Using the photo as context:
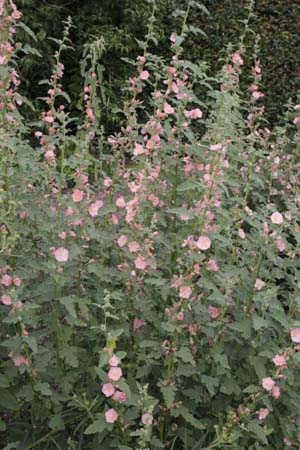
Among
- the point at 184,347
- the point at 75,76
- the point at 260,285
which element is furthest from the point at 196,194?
the point at 75,76

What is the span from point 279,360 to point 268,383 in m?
0.09

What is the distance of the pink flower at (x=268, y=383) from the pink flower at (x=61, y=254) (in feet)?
2.73

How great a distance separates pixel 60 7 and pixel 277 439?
502 centimetres

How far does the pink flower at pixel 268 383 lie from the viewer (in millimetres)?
2369

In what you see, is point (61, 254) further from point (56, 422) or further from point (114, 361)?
point (56, 422)

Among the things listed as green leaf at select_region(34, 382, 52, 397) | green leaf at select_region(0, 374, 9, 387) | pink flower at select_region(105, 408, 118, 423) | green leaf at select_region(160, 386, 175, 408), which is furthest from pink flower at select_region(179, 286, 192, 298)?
green leaf at select_region(0, 374, 9, 387)

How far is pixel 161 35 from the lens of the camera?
651 cm

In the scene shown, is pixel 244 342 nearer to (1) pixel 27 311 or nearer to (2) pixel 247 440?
(2) pixel 247 440

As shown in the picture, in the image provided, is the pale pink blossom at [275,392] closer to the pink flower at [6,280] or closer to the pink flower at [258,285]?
the pink flower at [258,285]

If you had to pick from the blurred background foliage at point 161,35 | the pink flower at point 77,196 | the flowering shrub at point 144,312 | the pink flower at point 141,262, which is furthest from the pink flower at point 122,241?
the blurred background foliage at point 161,35

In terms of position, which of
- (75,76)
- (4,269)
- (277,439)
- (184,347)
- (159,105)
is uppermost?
(159,105)

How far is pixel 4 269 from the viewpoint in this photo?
2.36 meters

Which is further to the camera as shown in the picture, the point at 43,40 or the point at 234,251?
the point at 43,40

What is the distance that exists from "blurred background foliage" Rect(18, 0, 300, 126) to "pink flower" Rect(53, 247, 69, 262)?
4.11 meters
